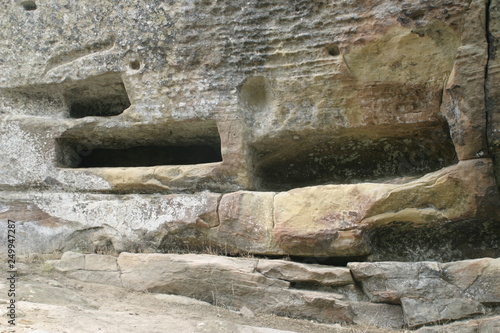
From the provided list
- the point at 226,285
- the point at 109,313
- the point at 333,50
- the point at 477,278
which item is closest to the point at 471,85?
the point at 333,50

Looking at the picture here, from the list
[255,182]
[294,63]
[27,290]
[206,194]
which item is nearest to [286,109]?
[294,63]

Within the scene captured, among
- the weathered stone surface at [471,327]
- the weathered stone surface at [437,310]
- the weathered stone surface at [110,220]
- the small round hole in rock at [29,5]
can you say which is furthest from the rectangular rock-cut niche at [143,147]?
the weathered stone surface at [471,327]

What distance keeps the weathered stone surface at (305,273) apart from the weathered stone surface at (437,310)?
1.59 ft

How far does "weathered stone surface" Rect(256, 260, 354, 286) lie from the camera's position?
3941 millimetres

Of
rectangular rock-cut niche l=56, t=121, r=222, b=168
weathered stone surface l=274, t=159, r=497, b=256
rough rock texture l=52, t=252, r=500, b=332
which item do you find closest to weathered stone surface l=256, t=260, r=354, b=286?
rough rock texture l=52, t=252, r=500, b=332

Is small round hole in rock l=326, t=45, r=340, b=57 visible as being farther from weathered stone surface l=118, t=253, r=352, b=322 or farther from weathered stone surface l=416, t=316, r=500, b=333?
weathered stone surface l=416, t=316, r=500, b=333

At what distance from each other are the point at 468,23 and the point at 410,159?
131 centimetres

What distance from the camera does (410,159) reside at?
4668 millimetres

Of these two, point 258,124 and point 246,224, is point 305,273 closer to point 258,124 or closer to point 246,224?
point 246,224

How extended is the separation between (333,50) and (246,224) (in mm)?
1710

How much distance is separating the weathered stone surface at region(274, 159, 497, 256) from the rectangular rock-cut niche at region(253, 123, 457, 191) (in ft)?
1.55

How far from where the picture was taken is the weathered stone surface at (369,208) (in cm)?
393

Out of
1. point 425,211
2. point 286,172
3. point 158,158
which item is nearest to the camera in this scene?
point 425,211

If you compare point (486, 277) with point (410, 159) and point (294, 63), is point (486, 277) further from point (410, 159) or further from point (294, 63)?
point (294, 63)
